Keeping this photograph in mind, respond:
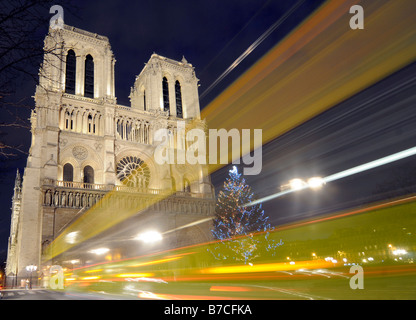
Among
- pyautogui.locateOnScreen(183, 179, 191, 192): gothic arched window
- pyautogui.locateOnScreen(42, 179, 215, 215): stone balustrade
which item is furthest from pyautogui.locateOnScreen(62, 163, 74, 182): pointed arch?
pyautogui.locateOnScreen(183, 179, 191, 192): gothic arched window

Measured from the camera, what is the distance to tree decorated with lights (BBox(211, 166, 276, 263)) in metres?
34.3

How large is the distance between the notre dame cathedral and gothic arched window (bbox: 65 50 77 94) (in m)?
0.12

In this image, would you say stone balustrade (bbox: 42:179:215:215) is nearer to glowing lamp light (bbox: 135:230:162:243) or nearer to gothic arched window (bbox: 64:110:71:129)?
glowing lamp light (bbox: 135:230:162:243)

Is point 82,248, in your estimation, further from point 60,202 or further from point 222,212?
point 222,212

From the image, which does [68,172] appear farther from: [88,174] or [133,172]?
[133,172]

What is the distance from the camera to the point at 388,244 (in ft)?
73.6

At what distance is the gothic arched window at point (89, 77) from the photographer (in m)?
40.4

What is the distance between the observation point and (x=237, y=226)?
3606 cm

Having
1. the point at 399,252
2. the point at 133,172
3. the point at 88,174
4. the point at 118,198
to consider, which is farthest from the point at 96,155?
the point at 399,252

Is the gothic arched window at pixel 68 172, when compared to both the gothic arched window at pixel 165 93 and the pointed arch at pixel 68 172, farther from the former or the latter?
the gothic arched window at pixel 165 93

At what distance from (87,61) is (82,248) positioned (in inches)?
967

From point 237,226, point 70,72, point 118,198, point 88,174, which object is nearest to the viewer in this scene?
point 118,198

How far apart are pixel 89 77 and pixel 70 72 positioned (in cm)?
227
